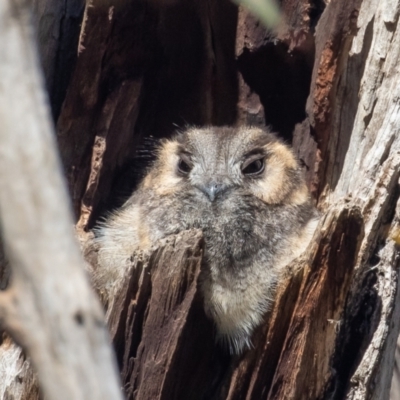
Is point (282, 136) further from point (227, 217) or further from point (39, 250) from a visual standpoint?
point (39, 250)

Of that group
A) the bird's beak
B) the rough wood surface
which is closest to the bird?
the bird's beak

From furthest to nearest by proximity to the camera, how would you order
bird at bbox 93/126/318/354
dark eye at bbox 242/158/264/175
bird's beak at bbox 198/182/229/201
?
1. dark eye at bbox 242/158/264/175
2. bird's beak at bbox 198/182/229/201
3. bird at bbox 93/126/318/354

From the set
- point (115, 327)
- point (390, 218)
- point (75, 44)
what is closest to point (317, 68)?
point (390, 218)

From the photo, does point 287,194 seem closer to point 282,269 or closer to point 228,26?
point 282,269

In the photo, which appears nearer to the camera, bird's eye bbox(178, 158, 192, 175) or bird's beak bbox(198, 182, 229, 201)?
bird's beak bbox(198, 182, 229, 201)

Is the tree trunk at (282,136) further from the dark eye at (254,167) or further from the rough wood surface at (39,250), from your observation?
the rough wood surface at (39,250)

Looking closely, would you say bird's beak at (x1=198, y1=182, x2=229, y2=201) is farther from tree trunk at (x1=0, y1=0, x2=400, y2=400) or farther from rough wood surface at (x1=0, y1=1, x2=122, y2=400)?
rough wood surface at (x1=0, y1=1, x2=122, y2=400)
